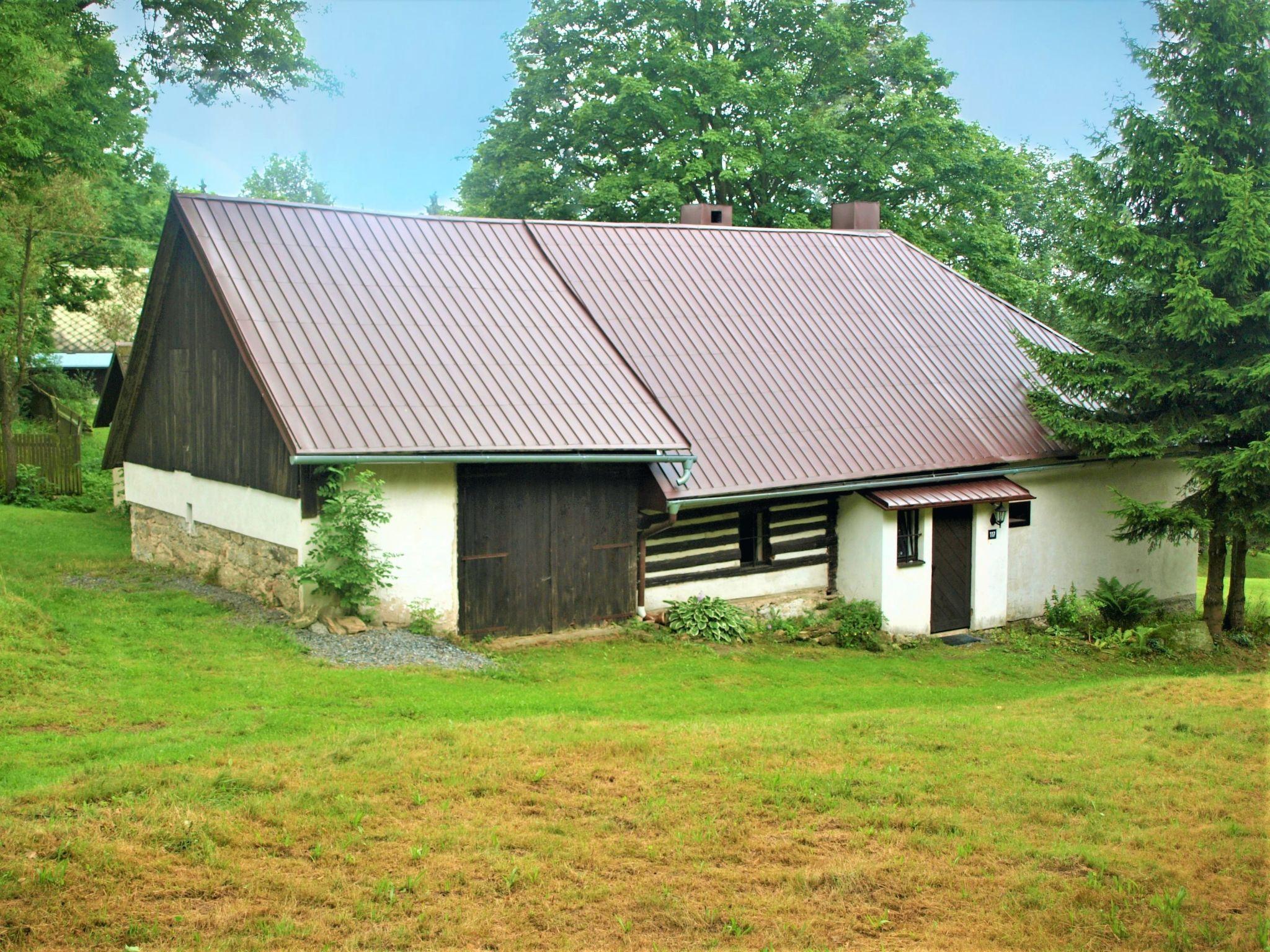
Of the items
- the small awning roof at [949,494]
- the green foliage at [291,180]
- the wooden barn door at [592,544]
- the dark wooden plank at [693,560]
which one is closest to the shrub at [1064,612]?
the small awning roof at [949,494]

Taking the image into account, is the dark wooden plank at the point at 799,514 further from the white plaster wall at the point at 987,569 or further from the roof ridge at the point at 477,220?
the roof ridge at the point at 477,220

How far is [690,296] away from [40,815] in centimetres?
Answer: 1467

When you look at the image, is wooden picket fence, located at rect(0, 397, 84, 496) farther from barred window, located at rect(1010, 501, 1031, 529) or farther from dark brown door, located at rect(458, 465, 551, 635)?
barred window, located at rect(1010, 501, 1031, 529)

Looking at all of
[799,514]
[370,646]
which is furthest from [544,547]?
[799,514]

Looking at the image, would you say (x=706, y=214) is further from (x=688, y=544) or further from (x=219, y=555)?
(x=219, y=555)

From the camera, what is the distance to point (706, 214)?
24.0m

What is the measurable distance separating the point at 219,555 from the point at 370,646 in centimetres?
446

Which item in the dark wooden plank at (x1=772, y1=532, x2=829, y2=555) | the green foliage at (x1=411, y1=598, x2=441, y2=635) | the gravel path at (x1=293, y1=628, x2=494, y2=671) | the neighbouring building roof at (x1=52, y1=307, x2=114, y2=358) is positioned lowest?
the gravel path at (x1=293, y1=628, x2=494, y2=671)

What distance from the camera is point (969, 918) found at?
6.30 metres

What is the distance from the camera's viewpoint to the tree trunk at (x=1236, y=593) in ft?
63.0

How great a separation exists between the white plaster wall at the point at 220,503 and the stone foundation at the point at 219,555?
126mm

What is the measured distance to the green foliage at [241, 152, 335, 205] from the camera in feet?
222

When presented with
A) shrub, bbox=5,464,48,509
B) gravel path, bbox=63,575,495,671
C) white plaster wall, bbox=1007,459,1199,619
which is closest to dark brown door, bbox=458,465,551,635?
gravel path, bbox=63,575,495,671

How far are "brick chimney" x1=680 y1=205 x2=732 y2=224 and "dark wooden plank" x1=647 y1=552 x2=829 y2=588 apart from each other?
28.7ft
